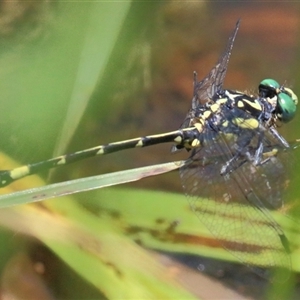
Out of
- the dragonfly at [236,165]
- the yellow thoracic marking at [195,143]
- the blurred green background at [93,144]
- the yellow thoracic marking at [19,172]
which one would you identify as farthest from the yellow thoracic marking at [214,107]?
the yellow thoracic marking at [19,172]

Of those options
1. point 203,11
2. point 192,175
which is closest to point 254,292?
point 192,175

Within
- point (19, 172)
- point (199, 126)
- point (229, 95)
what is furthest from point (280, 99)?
point (19, 172)

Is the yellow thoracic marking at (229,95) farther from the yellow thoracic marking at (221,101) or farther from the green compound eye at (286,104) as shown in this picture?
the green compound eye at (286,104)

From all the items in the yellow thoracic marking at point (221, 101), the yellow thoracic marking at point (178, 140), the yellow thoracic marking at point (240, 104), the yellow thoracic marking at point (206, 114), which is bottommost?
the yellow thoracic marking at point (240, 104)

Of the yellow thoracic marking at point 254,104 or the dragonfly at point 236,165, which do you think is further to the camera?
the yellow thoracic marking at point 254,104

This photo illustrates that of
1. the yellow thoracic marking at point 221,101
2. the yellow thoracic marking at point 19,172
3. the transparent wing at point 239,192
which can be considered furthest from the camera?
the yellow thoracic marking at point 221,101

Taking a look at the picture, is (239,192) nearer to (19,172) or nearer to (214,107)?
(214,107)

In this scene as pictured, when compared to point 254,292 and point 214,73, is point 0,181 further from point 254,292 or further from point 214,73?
point 254,292
